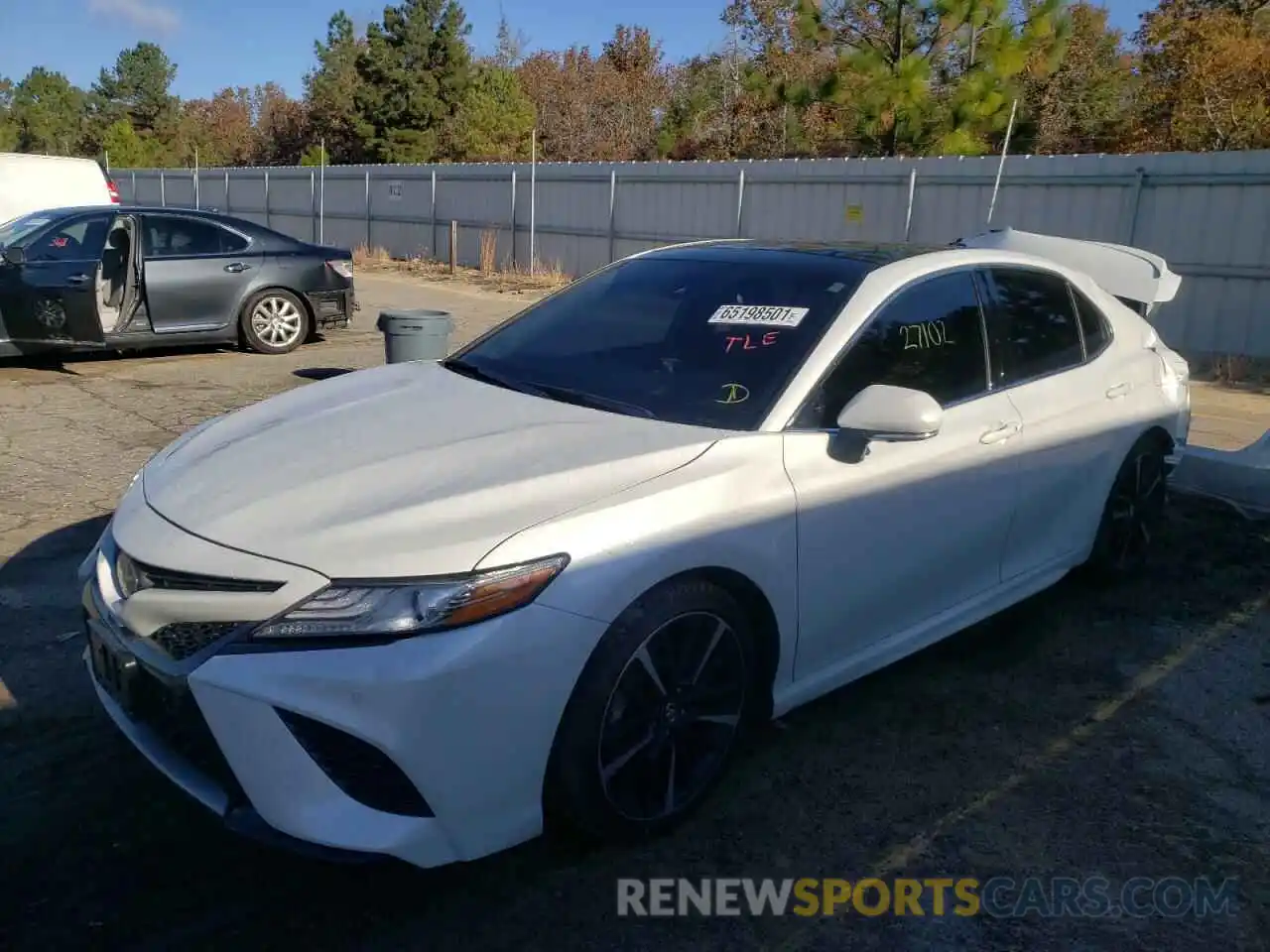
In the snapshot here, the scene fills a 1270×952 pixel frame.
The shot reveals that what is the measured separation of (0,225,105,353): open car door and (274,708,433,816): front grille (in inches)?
316

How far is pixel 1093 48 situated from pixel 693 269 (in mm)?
30309

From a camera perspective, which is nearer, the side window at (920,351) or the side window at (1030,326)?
the side window at (920,351)

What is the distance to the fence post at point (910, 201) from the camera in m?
15.0

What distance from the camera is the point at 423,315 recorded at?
794 centimetres

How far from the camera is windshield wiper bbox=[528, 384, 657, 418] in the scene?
10.9 feet

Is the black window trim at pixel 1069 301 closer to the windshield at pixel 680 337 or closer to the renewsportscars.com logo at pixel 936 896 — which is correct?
the windshield at pixel 680 337

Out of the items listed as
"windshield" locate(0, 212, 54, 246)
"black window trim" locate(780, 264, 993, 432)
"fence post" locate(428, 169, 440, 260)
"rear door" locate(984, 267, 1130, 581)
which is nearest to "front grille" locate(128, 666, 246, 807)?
"black window trim" locate(780, 264, 993, 432)

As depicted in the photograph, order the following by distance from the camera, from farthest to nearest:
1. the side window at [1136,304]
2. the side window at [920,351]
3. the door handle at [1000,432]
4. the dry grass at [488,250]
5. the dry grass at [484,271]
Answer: the dry grass at [488,250] → the dry grass at [484,271] → the side window at [1136,304] → the door handle at [1000,432] → the side window at [920,351]

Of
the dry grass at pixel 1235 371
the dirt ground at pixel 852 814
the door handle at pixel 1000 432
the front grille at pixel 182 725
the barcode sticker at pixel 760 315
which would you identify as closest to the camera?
the front grille at pixel 182 725

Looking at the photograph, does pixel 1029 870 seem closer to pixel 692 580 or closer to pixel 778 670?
pixel 778 670

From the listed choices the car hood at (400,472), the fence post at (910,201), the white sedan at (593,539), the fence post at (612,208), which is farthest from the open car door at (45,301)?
the fence post at (612,208)

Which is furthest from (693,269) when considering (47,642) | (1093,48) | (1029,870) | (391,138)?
(391,138)

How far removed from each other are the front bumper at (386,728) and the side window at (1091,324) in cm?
301

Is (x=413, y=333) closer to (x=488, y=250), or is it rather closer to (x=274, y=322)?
(x=274, y=322)
